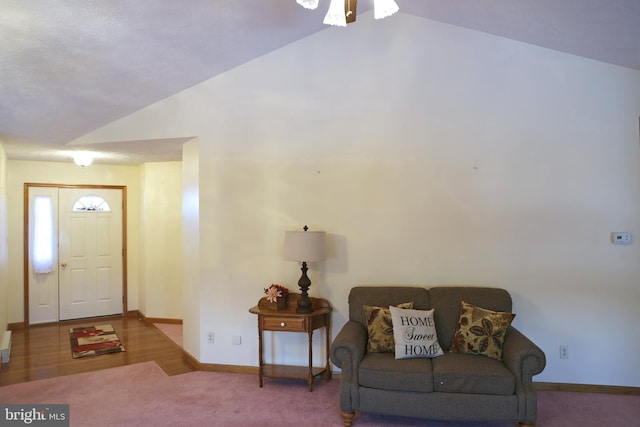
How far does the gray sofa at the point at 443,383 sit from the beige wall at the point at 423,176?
83 centimetres

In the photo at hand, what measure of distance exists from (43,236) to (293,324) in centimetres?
456

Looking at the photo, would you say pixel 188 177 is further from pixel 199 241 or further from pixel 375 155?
pixel 375 155

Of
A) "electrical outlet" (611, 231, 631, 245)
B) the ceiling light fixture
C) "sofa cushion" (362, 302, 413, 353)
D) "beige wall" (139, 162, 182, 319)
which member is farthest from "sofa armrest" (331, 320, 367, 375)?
the ceiling light fixture

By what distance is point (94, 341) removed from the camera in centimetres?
507

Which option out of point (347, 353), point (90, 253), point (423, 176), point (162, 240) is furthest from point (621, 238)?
point (90, 253)

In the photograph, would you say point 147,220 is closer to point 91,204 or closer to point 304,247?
point 91,204

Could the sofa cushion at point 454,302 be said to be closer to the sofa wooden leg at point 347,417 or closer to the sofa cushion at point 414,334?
the sofa cushion at point 414,334

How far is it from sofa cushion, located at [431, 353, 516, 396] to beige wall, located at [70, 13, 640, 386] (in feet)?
3.08

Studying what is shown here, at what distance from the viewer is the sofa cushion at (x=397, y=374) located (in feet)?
9.25

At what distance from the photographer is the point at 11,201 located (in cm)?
572

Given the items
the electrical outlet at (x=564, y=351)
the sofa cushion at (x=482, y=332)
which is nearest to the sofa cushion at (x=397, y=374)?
the sofa cushion at (x=482, y=332)

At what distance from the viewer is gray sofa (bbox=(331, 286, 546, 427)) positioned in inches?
107

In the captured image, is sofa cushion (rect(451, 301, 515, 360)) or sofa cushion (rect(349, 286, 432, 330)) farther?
sofa cushion (rect(349, 286, 432, 330))

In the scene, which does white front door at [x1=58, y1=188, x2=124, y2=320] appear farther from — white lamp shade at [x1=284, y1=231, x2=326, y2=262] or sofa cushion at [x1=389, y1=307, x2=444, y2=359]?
sofa cushion at [x1=389, y1=307, x2=444, y2=359]
